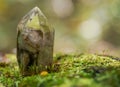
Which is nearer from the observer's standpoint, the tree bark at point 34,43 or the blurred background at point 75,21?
the tree bark at point 34,43

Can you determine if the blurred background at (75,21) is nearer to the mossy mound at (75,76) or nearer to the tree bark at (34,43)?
the mossy mound at (75,76)

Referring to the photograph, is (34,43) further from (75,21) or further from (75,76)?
(75,21)

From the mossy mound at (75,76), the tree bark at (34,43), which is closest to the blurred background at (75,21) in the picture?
the mossy mound at (75,76)

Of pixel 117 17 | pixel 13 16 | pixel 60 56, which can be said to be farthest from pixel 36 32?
pixel 13 16

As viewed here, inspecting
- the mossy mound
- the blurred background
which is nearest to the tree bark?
the mossy mound

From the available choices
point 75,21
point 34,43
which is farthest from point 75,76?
point 75,21

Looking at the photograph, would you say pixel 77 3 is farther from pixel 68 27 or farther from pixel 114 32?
pixel 114 32
